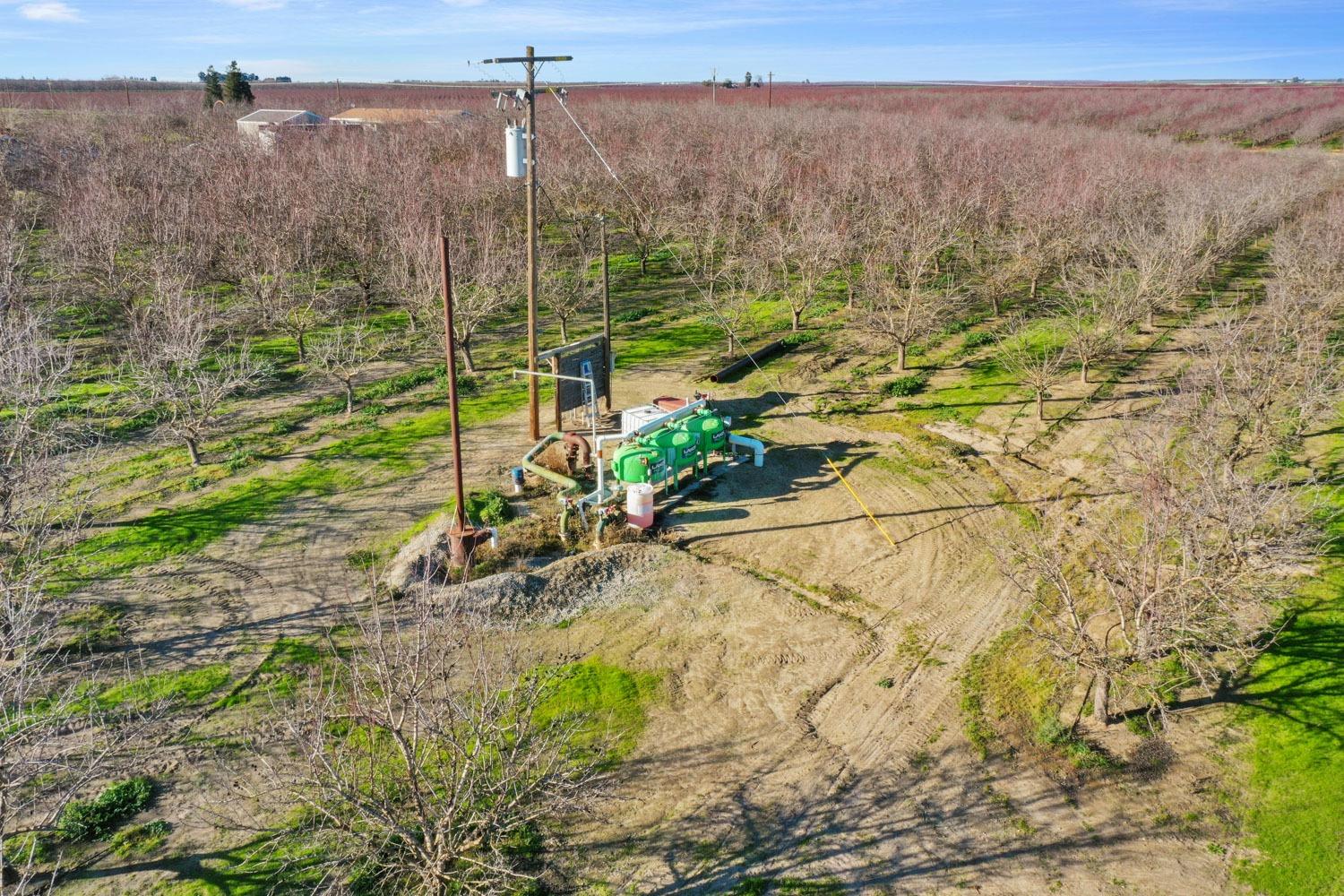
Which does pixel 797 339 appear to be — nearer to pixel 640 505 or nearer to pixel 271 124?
pixel 640 505

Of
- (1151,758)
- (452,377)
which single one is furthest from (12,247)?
(1151,758)

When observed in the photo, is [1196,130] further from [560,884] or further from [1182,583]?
[560,884]

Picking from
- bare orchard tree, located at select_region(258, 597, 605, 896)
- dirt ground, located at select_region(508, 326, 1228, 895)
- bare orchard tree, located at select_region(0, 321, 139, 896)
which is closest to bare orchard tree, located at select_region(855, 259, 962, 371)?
dirt ground, located at select_region(508, 326, 1228, 895)

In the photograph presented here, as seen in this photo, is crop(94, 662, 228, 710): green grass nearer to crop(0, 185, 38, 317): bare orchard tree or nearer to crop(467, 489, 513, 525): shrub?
crop(467, 489, 513, 525): shrub

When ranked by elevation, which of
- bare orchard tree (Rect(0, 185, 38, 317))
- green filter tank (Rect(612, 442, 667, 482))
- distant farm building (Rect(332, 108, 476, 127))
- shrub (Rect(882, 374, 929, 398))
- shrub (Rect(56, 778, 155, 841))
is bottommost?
shrub (Rect(56, 778, 155, 841))

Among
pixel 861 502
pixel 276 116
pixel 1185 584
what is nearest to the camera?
pixel 1185 584
